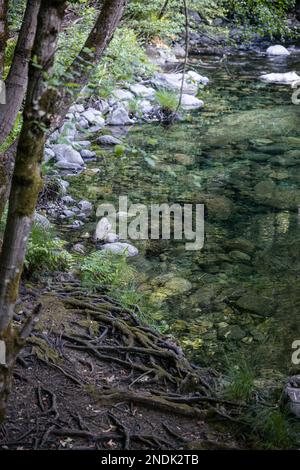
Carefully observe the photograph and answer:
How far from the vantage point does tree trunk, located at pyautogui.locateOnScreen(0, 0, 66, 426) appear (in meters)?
2.69

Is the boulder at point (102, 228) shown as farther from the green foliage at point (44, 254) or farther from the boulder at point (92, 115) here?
the boulder at point (92, 115)

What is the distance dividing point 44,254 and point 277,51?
68.6ft

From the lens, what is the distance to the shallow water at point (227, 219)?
5.95m

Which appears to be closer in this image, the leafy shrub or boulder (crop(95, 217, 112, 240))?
the leafy shrub

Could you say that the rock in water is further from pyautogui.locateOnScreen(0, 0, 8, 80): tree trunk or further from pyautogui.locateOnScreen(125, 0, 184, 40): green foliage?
pyautogui.locateOnScreen(0, 0, 8, 80): tree trunk

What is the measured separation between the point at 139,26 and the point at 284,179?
6.81 m

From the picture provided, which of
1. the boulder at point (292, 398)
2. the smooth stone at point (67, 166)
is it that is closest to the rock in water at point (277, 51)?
the smooth stone at point (67, 166)

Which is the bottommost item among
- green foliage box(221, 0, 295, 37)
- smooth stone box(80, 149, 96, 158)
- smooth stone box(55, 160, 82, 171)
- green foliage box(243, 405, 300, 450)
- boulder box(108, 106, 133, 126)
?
green foliage box(243, 405, 300, 450)

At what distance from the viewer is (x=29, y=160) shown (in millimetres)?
2748

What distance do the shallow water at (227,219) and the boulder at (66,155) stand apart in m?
0.51

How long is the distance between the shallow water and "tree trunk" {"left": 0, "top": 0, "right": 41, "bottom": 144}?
3.35ft

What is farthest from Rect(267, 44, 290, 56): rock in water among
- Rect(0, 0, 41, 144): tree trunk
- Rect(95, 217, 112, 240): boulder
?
Rect(0, 0, 41, 144): tree trunk

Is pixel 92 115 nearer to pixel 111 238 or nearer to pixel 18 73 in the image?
pixel 111 238

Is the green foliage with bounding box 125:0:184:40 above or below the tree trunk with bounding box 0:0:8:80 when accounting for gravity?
above
